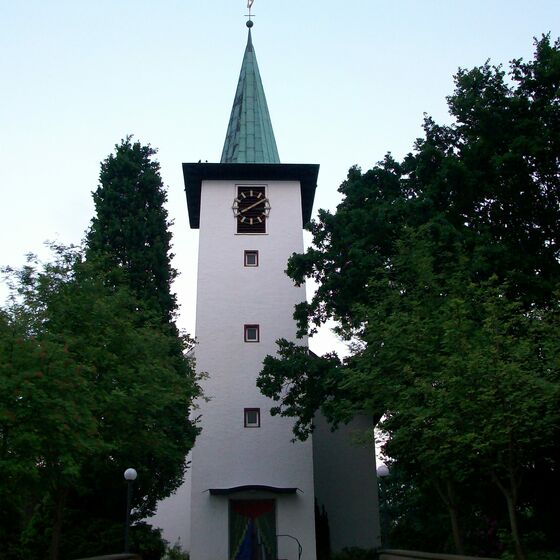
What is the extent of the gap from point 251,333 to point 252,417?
323 centimetres

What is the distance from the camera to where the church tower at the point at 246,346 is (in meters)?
24.3

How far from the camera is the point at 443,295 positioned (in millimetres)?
17406

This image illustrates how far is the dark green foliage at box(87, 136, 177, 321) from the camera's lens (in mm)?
23953

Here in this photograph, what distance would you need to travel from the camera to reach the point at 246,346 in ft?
87.5

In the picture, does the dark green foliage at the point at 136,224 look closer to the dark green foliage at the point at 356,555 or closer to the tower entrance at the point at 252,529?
the tower entrance at the point at 252,529

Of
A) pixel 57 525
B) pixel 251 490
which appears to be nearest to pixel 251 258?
pixel 251 490

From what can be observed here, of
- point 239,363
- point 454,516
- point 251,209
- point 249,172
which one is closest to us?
point 454,516

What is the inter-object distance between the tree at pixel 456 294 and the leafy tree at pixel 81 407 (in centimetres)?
452

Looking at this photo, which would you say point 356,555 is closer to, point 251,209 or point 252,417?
point 252,417

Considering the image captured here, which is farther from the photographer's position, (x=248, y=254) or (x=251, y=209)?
(x=251, y=209)

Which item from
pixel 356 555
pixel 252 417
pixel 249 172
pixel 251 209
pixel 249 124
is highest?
pixel 249 124

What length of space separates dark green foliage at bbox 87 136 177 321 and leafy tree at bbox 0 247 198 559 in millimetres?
2203

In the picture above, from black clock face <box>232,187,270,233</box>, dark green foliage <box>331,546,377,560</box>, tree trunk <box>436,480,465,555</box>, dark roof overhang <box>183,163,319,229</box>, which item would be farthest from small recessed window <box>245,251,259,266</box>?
tree trunk <box>436,480,465,555</box>

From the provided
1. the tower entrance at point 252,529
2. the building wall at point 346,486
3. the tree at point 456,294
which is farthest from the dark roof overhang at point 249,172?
the tower entrance at point 252,529
